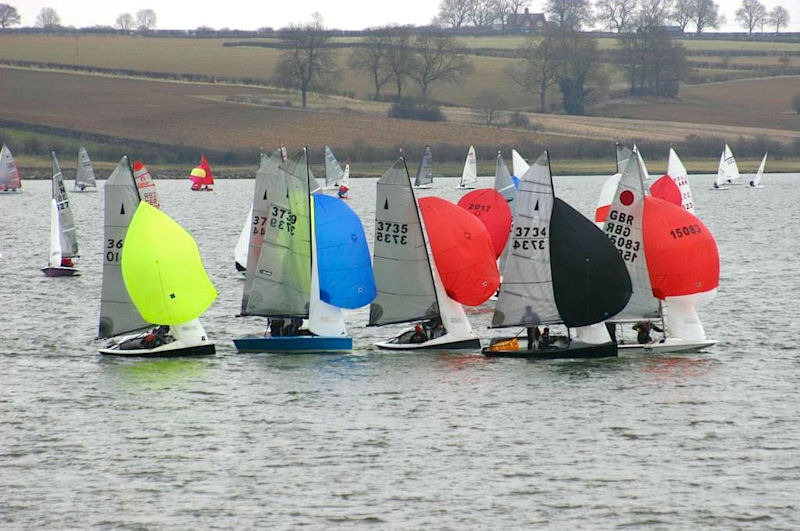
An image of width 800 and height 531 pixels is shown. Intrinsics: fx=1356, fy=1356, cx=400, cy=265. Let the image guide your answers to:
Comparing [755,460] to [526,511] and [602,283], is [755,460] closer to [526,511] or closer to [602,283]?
[526,511]

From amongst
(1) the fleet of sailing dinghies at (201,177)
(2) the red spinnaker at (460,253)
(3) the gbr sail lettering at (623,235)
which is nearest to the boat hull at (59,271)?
(2) the red spinnaker at (460,253)

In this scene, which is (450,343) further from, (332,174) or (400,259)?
(332,174)

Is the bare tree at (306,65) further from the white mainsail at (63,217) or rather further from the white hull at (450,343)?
the white hull at (450,343)

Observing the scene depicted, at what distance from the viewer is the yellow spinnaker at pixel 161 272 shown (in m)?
36.4

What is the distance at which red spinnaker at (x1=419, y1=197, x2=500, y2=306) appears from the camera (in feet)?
124

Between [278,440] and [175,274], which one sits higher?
[175,274]

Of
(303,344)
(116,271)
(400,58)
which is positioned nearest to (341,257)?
(303,344)

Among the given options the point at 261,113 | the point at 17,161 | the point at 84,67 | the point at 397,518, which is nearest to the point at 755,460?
the point at 397,518

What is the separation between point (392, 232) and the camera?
3834 cm

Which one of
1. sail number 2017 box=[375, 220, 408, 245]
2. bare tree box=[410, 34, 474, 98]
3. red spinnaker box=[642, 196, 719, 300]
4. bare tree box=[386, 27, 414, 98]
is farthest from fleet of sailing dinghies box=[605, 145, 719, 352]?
bare tree box=[410, 34, 474, 98]

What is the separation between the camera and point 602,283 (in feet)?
117

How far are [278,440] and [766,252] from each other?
147ft

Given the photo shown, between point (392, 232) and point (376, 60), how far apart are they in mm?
131340

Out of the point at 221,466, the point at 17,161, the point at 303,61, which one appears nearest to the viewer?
the point at 221,466
